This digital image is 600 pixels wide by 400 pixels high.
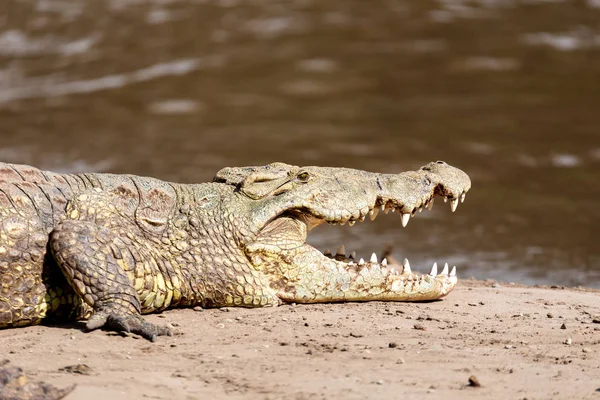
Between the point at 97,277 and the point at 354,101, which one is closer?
the point at 97,277

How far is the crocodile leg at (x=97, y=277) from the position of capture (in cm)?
517

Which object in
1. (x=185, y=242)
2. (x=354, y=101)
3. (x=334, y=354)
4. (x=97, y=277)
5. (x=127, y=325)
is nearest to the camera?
(x=334, y=354)

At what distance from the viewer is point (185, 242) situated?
587 centimetres

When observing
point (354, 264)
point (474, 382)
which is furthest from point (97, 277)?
point (474, 382)

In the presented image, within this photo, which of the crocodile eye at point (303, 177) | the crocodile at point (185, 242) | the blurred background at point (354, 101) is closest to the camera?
the crocodile at point (185, 242)

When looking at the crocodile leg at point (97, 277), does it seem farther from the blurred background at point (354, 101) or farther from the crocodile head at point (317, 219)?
the blurred background at point (354, 101)

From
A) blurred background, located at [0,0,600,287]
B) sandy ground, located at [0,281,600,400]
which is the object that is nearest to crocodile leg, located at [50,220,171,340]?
sandy ground, located at [0,281,600,400]

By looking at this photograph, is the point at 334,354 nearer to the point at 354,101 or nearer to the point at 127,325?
the point at 127,325

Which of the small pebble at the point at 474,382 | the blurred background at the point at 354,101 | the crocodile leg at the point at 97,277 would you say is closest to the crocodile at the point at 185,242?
the crocodile leg at the point at 97,277

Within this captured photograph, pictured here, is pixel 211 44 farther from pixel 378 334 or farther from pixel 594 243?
pixel 378 334

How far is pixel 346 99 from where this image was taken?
16.8 meters

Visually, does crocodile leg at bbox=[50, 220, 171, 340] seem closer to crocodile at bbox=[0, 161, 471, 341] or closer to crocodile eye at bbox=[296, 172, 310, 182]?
crocodile at bbox=[0, 161, 471, 341]

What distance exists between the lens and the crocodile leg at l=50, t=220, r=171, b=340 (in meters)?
5.17

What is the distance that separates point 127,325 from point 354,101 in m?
11.9
